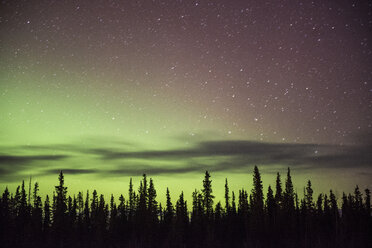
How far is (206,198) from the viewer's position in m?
81.4

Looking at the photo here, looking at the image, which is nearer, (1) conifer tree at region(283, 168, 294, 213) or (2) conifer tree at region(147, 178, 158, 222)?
(2) conifer tree at region(147, 178, 158, 222)

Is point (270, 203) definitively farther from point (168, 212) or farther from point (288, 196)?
point (168, 212)

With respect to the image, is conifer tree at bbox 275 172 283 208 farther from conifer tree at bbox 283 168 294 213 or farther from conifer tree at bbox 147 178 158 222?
conifer tree at bbox 147 178 158 222

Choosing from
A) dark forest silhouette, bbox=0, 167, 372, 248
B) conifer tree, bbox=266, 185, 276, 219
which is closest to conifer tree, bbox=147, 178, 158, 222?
dark forest silhouette, bbox=0, 167, 372, 248

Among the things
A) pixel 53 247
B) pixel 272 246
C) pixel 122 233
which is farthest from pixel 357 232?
pixel 53 247

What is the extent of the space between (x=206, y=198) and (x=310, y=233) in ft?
77.1

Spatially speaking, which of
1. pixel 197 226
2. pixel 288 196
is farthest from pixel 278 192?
pixel 197 226

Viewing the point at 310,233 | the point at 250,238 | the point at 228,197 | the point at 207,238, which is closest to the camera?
the point at 207,238

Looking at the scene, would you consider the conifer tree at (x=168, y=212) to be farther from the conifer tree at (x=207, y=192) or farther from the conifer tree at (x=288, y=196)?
the conifer tree at (x=288, y=196)

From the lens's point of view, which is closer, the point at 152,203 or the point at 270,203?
the point at 152,203

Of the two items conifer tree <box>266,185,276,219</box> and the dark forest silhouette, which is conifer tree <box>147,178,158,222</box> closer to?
the dark forest silhouette

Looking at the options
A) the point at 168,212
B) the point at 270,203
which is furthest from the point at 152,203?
the point at 270,203

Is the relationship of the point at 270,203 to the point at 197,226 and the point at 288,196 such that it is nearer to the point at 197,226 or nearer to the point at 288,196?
the point at 288,196

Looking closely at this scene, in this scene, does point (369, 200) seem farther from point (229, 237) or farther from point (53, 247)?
point (53, 247)
